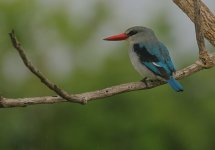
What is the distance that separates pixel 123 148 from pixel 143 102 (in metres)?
1.83

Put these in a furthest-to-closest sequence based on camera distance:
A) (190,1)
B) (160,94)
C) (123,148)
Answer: (160,94) < (123,148) < (190,1)

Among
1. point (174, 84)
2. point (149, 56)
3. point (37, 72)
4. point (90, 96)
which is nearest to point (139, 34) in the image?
point (149, 56)

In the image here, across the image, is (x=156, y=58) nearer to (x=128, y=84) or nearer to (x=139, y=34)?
(x=139, y=34)

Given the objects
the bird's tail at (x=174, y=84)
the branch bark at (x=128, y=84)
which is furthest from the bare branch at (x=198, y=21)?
the bird's tail at (x=174, y=84)

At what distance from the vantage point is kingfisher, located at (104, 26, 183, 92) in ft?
20.7

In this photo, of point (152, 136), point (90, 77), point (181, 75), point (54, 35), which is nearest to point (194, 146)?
point (152, 136)

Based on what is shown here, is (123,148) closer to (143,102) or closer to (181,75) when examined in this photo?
(143,102)

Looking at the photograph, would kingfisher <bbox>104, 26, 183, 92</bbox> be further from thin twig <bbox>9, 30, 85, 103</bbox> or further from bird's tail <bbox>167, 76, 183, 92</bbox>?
thin twig <bbox>9, 30, 85, 103</bbox>

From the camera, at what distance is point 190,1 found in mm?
5840

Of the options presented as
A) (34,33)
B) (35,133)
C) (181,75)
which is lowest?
(35,133)

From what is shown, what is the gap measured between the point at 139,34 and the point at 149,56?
1.47 feet

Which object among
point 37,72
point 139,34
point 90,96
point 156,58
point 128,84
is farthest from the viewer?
point 139,34

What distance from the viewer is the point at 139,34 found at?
23.1ft

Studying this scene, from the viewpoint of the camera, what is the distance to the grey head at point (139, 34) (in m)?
6.96
